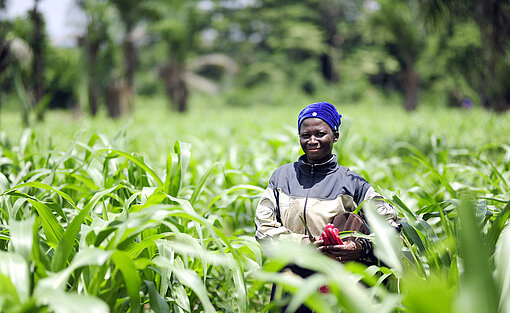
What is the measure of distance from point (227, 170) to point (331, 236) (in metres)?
1.25

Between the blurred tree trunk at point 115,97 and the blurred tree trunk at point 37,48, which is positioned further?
the blurred tree trunk at point 115,97

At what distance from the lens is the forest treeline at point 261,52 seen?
7.72m

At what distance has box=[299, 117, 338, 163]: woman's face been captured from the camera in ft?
4.83

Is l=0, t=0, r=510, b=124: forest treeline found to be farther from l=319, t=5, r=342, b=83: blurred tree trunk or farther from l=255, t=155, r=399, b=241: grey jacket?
l=255, t=155, r=399, b=241: grey jacket

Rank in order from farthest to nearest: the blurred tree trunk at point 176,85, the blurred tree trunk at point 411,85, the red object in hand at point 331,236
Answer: the blurred tree trunk at point 176,85, the blurred tree trunk at point 411,85, the red object in hand at point 331,236

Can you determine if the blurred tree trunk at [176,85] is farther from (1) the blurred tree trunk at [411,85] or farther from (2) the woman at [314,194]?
(2) the woman at [314,194]

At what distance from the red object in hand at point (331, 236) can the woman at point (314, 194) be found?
0.07m

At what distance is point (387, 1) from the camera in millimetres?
13203

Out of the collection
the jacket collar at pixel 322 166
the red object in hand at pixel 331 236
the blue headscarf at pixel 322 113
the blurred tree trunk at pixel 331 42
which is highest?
the blurred tree trunk at pixel 331 42

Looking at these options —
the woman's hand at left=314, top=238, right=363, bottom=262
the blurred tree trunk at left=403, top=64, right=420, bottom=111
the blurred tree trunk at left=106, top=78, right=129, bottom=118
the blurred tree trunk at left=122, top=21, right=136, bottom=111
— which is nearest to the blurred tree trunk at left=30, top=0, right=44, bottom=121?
the blurred tree trunk at left=106, top=78, right=129, bottom=118

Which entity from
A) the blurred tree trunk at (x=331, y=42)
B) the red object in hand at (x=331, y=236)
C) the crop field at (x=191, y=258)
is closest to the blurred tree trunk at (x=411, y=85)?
the blurred tree trunk at (x=331, y=42)

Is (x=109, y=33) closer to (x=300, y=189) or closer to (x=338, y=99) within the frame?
(x=300, y=189)

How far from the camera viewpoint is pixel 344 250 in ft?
4.25

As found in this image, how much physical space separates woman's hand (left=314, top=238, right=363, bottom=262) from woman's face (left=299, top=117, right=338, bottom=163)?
33cm
